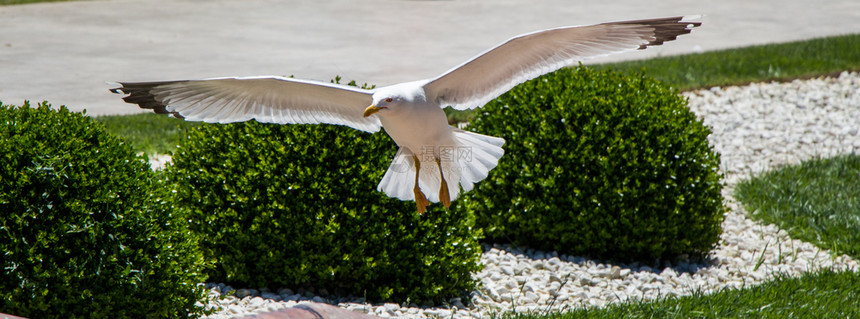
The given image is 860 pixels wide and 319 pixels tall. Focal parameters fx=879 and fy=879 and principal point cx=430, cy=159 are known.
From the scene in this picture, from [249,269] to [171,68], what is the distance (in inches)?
227

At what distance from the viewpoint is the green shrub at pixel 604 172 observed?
4168mm

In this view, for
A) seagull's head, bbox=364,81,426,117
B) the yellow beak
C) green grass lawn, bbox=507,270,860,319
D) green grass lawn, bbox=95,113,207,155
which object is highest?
seagull's head, bbox=364,81,426,117

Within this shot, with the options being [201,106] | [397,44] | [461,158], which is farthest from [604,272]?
[397,44]

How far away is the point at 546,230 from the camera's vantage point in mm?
4309

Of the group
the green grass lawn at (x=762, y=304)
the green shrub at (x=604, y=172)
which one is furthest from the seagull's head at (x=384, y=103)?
the green shrub at (x=604, y=172)

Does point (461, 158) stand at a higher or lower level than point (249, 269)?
higher

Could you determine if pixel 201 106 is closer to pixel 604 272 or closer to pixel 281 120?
pixel 281 120

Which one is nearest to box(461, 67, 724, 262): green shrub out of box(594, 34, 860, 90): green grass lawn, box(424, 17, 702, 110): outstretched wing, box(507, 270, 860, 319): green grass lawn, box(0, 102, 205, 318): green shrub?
box(507, 270, 860, 319): green grass lawn

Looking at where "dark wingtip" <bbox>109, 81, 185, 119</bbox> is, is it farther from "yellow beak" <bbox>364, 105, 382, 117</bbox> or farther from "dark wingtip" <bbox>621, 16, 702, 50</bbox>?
"dark wingtip" <bbox>621, 16, 702, 50</bbox>

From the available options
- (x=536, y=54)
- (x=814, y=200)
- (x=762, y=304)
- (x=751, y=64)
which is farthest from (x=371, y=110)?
(x=751, y=64)

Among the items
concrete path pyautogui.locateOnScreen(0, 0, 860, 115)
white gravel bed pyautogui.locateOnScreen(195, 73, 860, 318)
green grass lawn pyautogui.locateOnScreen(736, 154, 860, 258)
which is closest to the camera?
white gravel bed pyautogui.locateOnScreen(195, 73, 860, 318)

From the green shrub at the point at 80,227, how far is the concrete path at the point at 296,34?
4749mm

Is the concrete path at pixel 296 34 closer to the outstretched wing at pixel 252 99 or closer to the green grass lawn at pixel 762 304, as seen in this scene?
the outstretched wing at pixel 252 99

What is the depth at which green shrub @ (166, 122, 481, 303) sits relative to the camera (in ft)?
11.6
